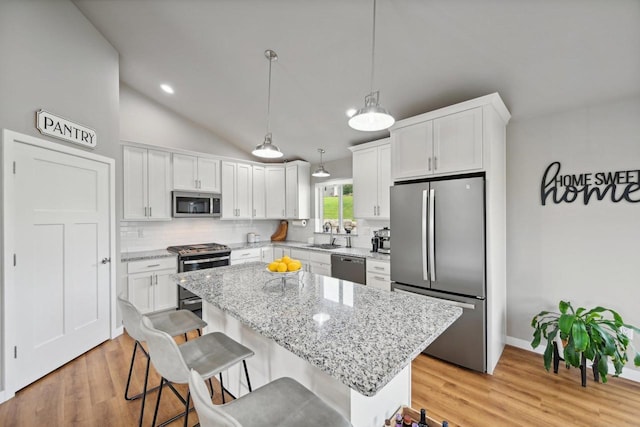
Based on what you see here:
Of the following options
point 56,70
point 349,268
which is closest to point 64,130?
point 56,70

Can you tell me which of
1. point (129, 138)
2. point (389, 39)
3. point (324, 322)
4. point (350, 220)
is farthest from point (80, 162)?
point (350, 220)

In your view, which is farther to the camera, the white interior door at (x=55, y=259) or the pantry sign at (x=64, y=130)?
the pantry sign at (x=64, y=130)

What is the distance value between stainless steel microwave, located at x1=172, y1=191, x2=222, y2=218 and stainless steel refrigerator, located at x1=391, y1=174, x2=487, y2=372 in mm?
3027

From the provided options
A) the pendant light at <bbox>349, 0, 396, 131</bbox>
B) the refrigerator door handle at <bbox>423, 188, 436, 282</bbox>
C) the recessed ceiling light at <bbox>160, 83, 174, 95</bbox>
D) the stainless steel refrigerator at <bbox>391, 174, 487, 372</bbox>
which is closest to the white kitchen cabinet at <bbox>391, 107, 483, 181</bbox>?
the stainless steel refrigerator at <bbox>391, 174, 487, 372</bbox>

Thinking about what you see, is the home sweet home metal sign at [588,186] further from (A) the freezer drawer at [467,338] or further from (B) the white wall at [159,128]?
(B) the white wall at [159,128]

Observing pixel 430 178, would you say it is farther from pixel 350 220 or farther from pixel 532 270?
pixel 350 220

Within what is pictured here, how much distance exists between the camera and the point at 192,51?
2949 mm

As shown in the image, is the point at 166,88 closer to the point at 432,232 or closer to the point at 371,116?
the point at 371,116

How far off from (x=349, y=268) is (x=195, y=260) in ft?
7.25

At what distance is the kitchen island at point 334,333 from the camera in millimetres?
915

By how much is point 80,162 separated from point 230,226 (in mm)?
2486

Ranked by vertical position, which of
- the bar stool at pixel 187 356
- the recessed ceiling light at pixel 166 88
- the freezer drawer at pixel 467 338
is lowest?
the freezer drawer at pixel 467 338

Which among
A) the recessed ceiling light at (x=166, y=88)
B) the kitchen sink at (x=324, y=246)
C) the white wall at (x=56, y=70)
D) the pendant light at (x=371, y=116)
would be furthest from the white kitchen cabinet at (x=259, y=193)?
the pendant light at (x=371, y=116)

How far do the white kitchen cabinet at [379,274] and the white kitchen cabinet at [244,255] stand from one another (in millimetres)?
2070
